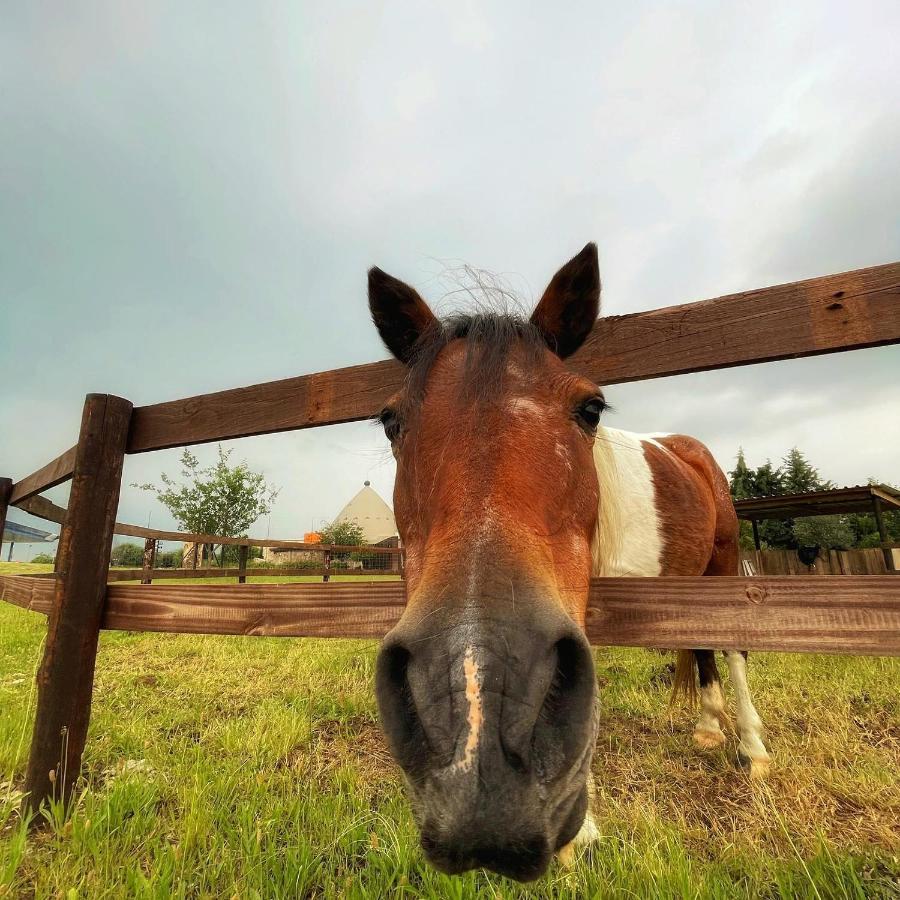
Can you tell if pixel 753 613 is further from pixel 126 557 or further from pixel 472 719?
pixel 126 557

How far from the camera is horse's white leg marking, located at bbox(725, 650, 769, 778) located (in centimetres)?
329

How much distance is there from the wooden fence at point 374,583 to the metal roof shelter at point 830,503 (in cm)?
876

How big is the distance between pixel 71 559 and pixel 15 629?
7.37m

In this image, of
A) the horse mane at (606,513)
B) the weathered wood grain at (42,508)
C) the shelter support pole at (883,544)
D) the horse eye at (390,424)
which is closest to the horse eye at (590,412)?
the horse mane at (606,513)

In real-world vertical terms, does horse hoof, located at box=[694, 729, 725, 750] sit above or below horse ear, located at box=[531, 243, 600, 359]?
below

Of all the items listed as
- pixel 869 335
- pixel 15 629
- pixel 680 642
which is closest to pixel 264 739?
pixel 680 642

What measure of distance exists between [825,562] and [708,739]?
44.3 feet

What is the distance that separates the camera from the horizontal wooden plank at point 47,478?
2979 millimetres

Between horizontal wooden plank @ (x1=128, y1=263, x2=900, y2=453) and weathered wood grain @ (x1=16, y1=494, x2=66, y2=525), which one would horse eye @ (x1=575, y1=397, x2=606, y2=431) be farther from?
weathered wood grain @ (x1=16, y1=494, x2=66, y2=525)

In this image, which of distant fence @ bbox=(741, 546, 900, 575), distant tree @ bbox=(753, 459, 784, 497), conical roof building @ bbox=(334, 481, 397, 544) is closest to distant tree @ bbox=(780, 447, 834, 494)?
distant tree @ bbox=(753, 459, 784, 497)

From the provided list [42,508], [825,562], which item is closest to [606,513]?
[42,508]

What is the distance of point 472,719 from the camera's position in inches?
36.8

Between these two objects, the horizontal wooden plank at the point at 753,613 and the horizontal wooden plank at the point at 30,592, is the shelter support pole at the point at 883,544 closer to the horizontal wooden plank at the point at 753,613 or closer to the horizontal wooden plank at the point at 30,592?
the horizontal wooden plank at the point at 753,613

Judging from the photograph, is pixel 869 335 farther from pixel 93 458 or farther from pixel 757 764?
pixel 93 458
